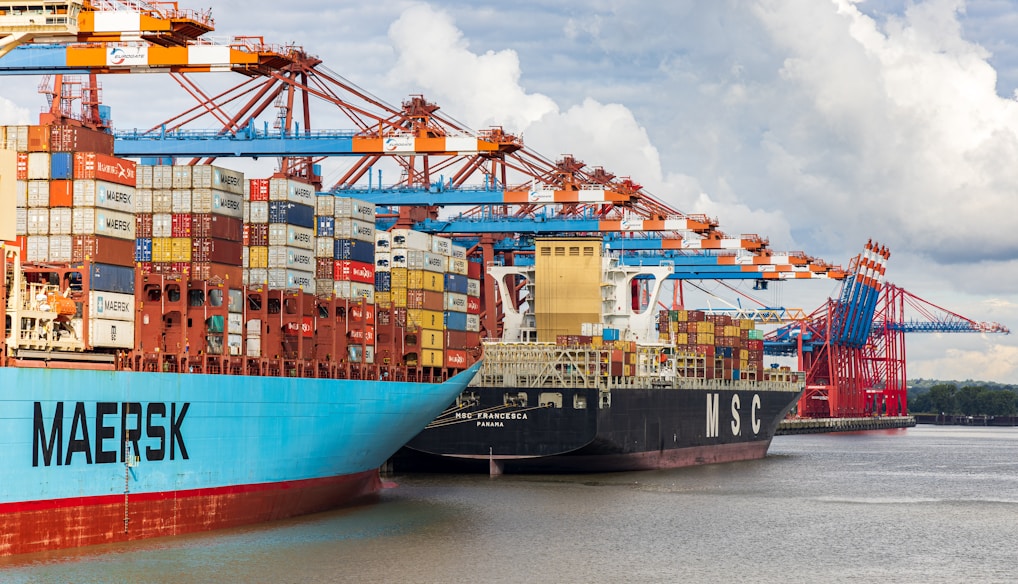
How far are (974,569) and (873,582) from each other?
151 inches

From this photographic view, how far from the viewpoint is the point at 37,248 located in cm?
3112

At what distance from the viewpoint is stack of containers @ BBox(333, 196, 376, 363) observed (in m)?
41.0

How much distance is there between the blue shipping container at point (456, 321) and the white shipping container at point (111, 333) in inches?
713

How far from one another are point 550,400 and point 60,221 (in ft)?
81.5

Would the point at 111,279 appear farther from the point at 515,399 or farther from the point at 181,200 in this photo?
the point at 515,399

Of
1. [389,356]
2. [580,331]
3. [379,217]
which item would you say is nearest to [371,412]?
[389,356]

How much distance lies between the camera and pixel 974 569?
3231cm

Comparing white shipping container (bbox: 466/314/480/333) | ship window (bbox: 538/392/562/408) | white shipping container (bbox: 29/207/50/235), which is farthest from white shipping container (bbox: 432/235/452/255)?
white shipping container (bbox: 29/207/50/235)

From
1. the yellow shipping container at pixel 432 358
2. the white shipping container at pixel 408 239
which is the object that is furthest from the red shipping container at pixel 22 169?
the yellow shipping container at pixel 432 358

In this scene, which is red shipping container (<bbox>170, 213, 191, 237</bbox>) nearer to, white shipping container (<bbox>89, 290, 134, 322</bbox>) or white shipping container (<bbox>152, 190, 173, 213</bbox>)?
white shipping container (<bbox>152, 190, 173, 213</bbox>)

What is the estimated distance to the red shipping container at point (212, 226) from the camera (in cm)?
3475

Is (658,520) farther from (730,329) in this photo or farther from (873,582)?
(730,329)

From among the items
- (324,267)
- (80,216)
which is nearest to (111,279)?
(80,216)

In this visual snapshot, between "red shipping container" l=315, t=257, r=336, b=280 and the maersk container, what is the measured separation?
833cm
